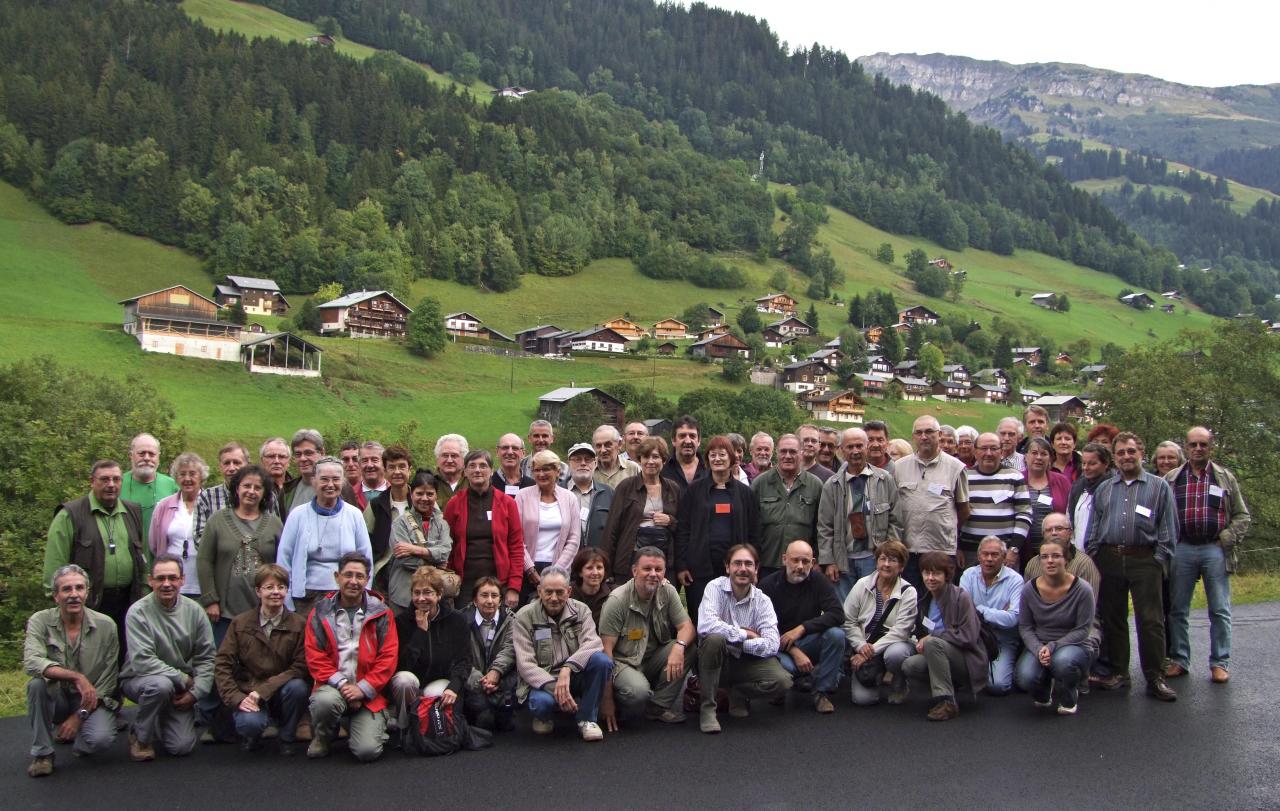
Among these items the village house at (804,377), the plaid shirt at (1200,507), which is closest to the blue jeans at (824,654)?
the plaid shirt at (1200,507)

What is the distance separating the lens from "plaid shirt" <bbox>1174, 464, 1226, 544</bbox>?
31.4 ft

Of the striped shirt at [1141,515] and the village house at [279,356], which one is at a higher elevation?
the striped shirt at [1141,515]

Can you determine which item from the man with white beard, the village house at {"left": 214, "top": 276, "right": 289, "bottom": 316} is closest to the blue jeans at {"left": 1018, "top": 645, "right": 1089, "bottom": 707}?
the man with white beard

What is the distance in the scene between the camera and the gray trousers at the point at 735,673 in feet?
27.7

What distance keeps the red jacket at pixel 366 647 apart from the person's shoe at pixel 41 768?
1.84m

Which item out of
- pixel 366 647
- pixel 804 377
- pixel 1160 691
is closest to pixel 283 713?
pixel 366 647

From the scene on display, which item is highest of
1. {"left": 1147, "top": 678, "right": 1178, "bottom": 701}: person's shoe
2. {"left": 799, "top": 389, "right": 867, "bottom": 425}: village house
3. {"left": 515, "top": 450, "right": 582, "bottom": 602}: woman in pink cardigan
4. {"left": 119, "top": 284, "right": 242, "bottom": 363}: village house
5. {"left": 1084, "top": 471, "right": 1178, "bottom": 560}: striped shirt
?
{"left": 1084, "top": 471, "right": 1178, "bottom": 560}: striped shirt

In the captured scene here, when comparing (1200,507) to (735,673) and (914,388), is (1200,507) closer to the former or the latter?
(735,673)

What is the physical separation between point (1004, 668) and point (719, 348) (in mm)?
86115

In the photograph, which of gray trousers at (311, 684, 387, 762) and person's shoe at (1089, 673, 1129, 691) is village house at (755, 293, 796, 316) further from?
gray trousers at (311, 684, 387, 762)

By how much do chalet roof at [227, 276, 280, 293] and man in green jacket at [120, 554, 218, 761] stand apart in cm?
9126

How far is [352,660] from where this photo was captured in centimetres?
785

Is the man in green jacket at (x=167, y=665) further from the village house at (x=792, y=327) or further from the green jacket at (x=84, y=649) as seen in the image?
the village house at (x=792, y=327)

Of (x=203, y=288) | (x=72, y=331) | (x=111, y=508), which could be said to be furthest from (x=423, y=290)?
(x=111, y=508)
